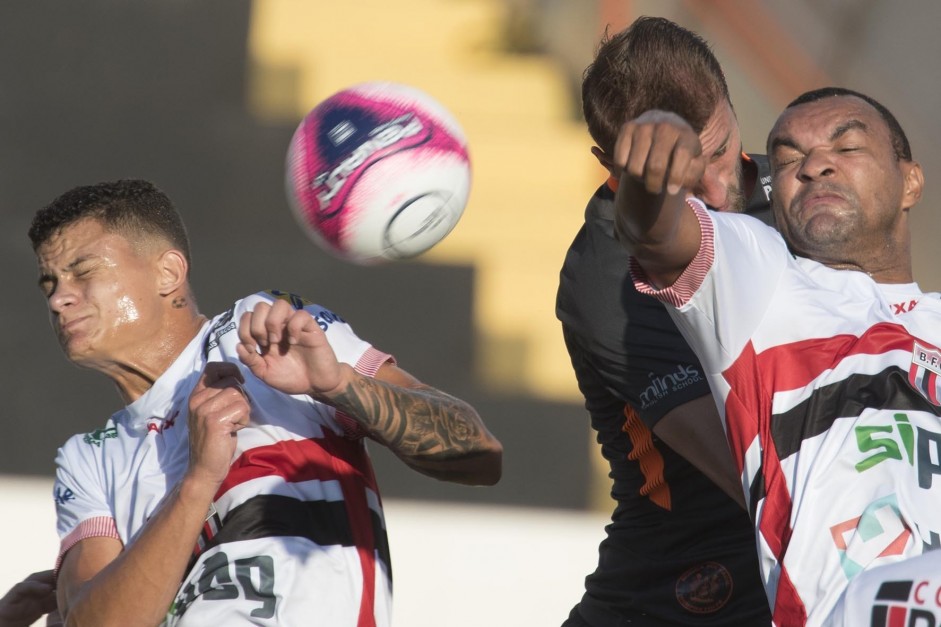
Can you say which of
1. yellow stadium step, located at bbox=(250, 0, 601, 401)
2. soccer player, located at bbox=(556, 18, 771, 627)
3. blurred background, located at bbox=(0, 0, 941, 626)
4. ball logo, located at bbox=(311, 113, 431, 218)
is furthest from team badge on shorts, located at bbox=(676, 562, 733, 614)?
yellow stadium step, located at bbox=(250, 0, 601, 401)

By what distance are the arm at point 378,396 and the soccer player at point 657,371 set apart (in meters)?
0.43

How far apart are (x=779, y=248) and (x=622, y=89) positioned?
719 mm

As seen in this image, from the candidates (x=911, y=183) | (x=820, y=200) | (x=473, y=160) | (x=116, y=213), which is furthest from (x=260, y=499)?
(x=473, y=160)

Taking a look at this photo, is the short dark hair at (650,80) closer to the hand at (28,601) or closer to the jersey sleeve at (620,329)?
the jersey sleeve at (620,329)

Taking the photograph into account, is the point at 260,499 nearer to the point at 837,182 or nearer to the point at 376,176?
the point at 376,176

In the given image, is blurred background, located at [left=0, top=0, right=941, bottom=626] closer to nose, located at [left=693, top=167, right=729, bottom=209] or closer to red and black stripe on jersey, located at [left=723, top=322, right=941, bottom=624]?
nose, located at [left=693, top=167, right=729, bottom=209]

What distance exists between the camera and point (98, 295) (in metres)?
2.75

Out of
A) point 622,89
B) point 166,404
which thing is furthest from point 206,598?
point 622,89

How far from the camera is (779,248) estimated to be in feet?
7.47

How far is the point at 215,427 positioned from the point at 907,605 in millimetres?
1232

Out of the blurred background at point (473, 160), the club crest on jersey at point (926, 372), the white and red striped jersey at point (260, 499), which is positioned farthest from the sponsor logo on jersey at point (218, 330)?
the blurred background at point (473, 160)

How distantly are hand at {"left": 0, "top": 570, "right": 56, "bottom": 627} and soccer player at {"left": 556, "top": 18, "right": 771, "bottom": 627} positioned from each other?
1.28 metres

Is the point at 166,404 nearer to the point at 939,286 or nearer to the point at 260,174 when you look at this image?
the point at 260,174

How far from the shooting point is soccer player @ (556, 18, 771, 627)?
9.04 feet
